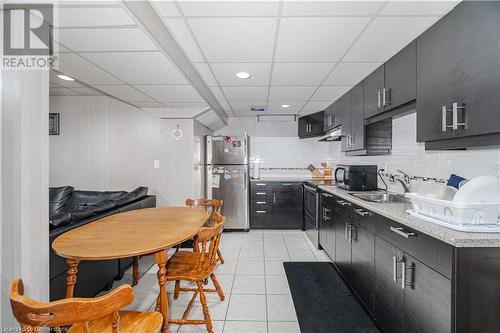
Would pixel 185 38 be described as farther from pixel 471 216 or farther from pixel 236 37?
pixel 471 216

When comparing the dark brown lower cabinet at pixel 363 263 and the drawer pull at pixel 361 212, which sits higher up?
the drawer pull at pixel 361 212

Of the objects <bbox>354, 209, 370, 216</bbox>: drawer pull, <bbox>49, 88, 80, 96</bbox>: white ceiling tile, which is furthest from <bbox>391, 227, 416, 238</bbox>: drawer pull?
<bbox>49, 88, 80, 96</bbox>: white ceiling tile

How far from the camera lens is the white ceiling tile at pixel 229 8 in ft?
5.29

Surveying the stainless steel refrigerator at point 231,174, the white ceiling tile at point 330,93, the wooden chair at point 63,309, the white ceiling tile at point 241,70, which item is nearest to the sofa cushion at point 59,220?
the wooden chair at point 63,309

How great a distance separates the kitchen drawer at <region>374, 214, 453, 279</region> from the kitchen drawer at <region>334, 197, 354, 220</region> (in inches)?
25.2

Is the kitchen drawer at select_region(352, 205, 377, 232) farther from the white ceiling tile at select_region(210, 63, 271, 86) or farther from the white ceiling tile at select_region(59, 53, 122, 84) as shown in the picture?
the white ceiling tile at select_region(59, 53, 122, 84)

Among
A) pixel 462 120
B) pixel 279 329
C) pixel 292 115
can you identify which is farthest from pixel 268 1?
pixel 292 115

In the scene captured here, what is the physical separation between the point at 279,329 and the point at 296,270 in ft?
3.66

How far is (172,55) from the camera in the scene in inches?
85.3

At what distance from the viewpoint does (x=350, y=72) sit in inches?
110

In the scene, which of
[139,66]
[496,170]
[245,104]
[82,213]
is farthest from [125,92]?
[496,170]

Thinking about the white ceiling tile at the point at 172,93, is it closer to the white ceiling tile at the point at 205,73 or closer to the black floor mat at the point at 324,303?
the white ceiling tile at the point at 205,73

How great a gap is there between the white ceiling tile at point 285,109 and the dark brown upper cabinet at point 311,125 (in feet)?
1.27

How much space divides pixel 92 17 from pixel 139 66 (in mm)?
770
